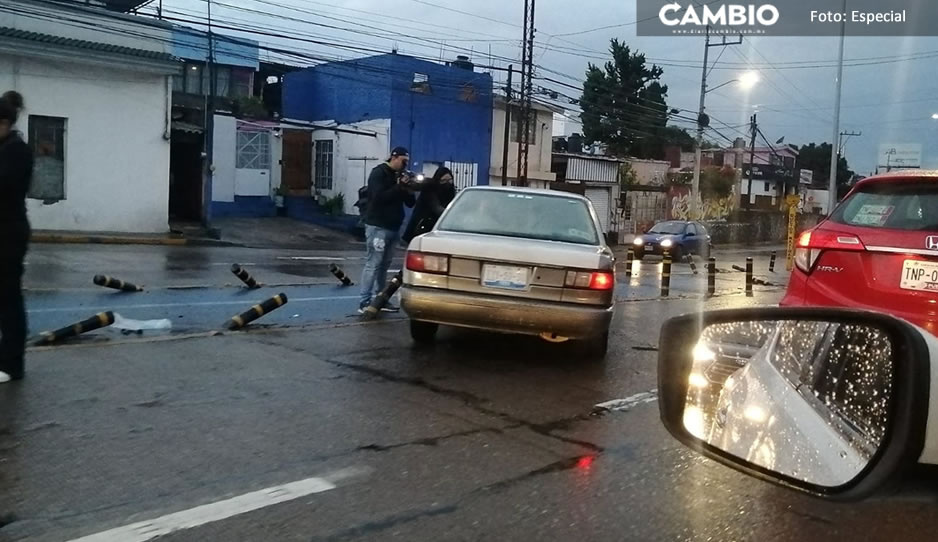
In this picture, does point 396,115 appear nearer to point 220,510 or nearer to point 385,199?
point 385,199

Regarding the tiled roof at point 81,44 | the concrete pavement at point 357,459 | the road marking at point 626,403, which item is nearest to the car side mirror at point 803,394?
the concrete pavement at point 357,459

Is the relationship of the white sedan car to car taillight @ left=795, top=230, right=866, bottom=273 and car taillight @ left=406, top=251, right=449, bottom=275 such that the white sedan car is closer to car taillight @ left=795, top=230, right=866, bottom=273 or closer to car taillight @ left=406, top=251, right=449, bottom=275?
car taillight @ left=406, top=251, right=449, bottom=275

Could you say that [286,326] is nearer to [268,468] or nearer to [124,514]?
[268,468]

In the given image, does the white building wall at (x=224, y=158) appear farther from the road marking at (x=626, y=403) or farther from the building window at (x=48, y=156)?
the road marking at (x=626, y=403)

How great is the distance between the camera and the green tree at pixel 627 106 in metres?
63.7

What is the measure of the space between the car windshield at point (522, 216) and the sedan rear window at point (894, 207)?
8.94 feet

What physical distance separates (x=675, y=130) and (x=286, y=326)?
6533 centimetres

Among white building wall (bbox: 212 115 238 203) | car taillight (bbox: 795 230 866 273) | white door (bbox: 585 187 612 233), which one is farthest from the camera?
white door (bbox: 585 187 612 233)

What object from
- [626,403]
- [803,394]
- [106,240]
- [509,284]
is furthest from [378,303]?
[106,240]

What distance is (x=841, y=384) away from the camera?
2.35m

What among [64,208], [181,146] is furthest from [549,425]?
[181,146]

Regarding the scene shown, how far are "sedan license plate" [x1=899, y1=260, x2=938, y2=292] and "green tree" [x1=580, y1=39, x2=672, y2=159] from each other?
5862 cm

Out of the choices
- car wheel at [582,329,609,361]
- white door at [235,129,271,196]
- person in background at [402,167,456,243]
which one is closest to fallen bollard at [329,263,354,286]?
person in background at [402,167,456,243]

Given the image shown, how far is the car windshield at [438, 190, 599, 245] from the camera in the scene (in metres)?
7.66
